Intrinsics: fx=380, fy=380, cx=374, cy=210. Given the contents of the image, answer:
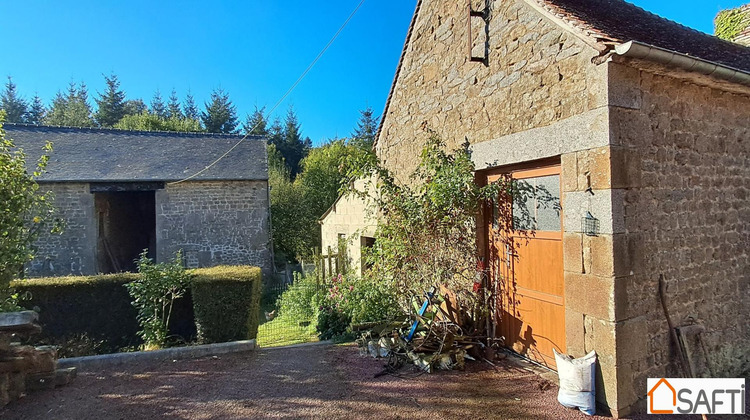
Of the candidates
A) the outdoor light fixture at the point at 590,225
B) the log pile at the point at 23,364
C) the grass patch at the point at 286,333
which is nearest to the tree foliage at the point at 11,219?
the log pile at the point at 23,364

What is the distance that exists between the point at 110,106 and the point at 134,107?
6.64 ft

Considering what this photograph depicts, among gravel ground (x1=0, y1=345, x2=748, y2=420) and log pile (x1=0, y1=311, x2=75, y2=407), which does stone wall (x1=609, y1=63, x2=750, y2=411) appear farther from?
log pile (x1=0, y1=311, x2=75, y2=407)

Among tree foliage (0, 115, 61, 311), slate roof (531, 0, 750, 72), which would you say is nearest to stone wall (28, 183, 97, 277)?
tree foliage (0, 115, 61, 311)

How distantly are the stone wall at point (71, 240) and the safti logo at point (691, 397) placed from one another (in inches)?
607

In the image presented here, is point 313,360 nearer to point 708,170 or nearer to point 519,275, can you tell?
point 519,275

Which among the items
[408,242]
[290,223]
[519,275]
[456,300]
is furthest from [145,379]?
[290,223]

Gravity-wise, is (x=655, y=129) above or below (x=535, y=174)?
above

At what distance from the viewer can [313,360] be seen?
532 cm

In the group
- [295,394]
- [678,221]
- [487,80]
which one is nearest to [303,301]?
[295,394]

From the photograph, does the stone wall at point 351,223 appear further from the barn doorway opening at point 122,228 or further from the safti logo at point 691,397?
the barn doorway opening at point 122,228

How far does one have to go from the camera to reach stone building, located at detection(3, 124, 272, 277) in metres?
12.8

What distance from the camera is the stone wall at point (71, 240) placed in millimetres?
12602

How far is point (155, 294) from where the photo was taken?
6461 millimetres

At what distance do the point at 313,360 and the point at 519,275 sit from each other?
9.95ft
